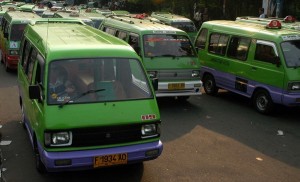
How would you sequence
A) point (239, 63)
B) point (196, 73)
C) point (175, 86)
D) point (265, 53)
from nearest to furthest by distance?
point (265, 53), point (175, 86), point (196, 73), point (239, 63)

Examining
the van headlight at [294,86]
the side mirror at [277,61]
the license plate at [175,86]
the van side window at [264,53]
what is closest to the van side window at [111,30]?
the license plate at [175,86]

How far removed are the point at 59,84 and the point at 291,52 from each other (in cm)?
589

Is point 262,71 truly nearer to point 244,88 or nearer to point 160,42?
point 244,88

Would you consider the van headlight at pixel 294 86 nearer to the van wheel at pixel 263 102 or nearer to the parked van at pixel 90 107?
the van wheel at pixel 263 102

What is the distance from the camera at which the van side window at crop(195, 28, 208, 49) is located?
39.3 feet

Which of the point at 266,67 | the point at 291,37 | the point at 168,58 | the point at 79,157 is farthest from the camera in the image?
the point at 168,58

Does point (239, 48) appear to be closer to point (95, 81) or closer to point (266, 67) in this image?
point (266, 67)

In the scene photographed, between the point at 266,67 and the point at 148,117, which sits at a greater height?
the point at 148,117

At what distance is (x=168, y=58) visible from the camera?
33.0 ft

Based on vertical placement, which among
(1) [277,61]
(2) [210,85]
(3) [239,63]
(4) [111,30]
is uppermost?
(4) [111,30]

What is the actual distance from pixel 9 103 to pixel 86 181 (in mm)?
5297

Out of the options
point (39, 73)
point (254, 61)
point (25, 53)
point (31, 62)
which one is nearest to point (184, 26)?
point (254, 61)

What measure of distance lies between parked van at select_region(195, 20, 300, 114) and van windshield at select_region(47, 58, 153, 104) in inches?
171

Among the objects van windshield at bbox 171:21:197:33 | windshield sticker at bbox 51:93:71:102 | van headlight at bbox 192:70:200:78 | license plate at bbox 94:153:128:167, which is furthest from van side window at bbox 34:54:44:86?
van windshield at bbox 171:21:197:33
